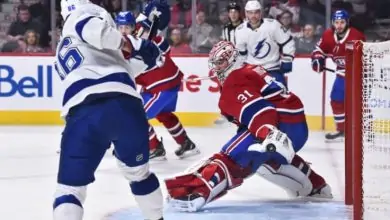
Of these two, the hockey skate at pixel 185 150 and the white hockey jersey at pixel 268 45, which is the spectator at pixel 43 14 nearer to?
the white hockey jersey at pixel 268 45

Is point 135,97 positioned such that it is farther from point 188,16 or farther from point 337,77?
point 188,16

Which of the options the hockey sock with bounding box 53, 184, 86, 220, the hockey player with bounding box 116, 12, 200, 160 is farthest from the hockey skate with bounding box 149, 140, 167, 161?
the hockey sock with bounding box 53, 184, 86, 220

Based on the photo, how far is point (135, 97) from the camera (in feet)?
11.2

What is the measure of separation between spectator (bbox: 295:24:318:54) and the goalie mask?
397 cm

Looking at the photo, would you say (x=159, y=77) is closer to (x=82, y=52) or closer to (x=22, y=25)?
(x=82, y=52)

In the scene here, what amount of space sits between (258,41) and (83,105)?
3713 millimetres

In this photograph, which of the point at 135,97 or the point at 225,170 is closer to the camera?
the point at 135,97

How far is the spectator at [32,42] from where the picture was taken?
8.40 metres

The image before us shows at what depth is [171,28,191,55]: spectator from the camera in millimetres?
8242

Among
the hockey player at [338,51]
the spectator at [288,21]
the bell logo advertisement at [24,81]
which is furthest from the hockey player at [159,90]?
the spectator at [288,21]

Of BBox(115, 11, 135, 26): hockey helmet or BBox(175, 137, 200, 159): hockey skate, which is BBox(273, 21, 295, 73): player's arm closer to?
BBox(175, 137, 200, 159): hockey skate

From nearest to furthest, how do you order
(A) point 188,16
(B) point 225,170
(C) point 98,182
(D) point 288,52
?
(B) point 225,170
(C) point 98,182
(D) point 288,52
(A) point 188,16

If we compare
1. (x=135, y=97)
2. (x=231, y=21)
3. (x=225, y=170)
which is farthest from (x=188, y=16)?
(x=135, y=97)

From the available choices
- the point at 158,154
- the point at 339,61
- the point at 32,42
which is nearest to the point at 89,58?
the point at 158,154
